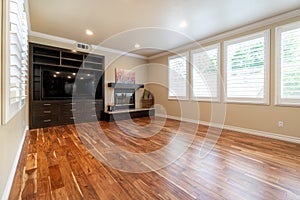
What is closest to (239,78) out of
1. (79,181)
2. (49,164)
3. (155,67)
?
(155,67)

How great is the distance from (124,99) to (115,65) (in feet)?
4.14

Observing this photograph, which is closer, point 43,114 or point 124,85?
point 43,114

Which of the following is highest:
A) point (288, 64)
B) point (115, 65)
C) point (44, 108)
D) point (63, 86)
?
point (115, 65)

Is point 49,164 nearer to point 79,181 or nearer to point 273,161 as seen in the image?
point 79,181

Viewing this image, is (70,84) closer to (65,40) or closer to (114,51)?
(65,40)

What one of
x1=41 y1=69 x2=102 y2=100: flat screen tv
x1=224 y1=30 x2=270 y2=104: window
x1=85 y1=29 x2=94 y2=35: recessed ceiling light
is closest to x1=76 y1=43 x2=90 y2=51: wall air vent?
x1=41 y1=69 x2=102 y2=100: flat screen tv

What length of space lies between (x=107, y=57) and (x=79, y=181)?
445 centimetres

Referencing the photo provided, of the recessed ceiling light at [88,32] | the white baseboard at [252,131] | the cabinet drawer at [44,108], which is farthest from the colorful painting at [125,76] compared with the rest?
the white baseboard at [252,131]

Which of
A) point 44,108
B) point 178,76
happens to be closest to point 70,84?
point 44,108

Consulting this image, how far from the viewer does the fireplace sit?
5547mm

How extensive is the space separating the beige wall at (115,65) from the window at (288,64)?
4357mm

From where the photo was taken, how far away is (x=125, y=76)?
5.83m

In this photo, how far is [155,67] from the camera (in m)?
6.26

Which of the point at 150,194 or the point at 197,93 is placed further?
the point at 197,93
